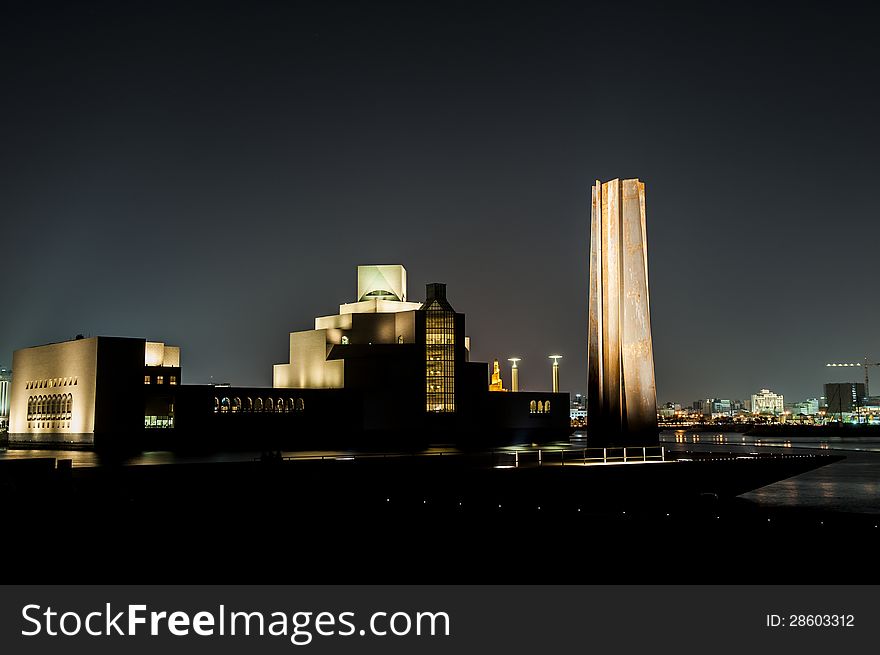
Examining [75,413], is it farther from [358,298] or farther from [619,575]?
[619,575]

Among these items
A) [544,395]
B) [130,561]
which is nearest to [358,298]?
A: [544,395]

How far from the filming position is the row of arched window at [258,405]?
5969 centimetres

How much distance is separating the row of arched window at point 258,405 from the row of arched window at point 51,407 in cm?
1028

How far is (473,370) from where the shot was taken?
235ft

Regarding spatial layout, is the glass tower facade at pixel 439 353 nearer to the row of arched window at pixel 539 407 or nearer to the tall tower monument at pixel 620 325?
the row of arched window at pixel 539 407

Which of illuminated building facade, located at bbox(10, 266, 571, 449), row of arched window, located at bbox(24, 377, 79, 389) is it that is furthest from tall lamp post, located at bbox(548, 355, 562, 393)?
row of arched window, located at bbox(24, 377, 79, 389)

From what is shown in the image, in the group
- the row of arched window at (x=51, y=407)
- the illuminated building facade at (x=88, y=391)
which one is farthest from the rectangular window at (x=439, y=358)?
the row of arched window at (x=51, y=407)

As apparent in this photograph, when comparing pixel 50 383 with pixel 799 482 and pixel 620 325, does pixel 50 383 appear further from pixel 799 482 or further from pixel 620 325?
pixel 799 482

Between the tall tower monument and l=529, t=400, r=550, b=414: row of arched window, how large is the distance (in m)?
36.1

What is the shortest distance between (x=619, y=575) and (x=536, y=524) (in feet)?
14.8

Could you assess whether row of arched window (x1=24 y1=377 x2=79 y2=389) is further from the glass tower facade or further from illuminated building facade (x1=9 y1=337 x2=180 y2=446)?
the glass tower facade

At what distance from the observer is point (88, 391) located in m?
57.7

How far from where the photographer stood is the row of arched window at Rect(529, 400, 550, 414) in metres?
76.8

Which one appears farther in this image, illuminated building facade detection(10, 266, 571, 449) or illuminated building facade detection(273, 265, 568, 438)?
illuminated building facade detection(273, 265, 568, 438)
